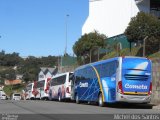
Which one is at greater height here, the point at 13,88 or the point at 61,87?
the point at 13,88

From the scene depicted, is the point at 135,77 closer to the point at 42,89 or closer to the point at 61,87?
the point at 61,87

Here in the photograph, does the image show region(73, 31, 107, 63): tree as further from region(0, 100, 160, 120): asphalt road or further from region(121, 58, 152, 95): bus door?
region(121, 58, 152, 95): bus door

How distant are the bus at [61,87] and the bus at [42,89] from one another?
5.09 metres

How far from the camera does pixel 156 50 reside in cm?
3875

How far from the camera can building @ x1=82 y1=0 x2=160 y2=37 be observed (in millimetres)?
59906

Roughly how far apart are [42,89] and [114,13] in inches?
677

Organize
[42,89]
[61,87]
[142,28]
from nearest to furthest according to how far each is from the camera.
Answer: [142,28] → [61,87] → [42,89]

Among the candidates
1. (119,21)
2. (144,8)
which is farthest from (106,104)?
(119,21)

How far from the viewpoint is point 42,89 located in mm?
58750

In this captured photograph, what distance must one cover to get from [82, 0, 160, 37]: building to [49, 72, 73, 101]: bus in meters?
16.7

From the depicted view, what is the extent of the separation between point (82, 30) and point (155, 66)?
148 feet

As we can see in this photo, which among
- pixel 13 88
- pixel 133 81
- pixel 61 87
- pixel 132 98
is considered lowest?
pixel 132 98

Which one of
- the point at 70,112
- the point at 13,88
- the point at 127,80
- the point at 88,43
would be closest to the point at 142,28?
the point at 88,43

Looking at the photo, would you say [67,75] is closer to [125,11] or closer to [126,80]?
[126,80]
